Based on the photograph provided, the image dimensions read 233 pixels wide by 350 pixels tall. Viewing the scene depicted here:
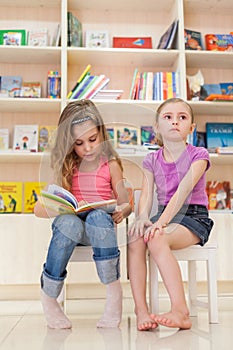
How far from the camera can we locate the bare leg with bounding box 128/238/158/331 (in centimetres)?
138

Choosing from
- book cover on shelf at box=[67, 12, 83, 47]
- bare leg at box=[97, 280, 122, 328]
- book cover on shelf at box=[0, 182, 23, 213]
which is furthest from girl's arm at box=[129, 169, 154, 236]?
book cover on shelf at box=[67, 12, 83, 47]

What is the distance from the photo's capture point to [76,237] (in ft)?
4.70

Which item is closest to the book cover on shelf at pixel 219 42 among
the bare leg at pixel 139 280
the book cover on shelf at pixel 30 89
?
the book cover on shelf at pixel 30 89

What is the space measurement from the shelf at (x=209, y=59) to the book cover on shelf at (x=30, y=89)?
92 centimetres

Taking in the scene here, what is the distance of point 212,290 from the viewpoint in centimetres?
157

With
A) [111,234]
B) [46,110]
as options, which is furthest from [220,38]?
[111,234]

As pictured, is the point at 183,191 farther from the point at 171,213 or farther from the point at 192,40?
the point at 192,40

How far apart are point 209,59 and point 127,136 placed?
0.71 meters

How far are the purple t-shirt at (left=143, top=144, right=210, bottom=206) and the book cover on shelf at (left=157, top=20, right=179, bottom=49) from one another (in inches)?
50.7

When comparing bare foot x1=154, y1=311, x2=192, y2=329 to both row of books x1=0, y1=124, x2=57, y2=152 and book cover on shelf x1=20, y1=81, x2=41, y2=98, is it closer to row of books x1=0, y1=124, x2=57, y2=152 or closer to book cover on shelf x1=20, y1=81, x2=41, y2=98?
row of books x1=0, y1=124, x2=57, y2=152

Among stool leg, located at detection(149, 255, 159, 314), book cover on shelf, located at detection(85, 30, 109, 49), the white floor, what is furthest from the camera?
book cover on shelf, located at detection(85, 30, 109, 49)

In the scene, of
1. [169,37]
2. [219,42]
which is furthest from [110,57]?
[219,42]

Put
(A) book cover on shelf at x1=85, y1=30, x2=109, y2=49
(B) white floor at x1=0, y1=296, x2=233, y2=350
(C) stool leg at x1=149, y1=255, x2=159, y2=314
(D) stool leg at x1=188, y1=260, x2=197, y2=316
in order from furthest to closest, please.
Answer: (A) book cover on shelf at x1=85, y1=30, x2=109, y2=49 → (D) stool leg at x1=188, y1=260, x2=197, y2=316 → (C) stool leg at x1=149, y1=255, x2=159, y2=314 → (B) white floor at x1=0, y1=296, x2=233, y2=350

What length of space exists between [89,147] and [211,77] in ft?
5.55
